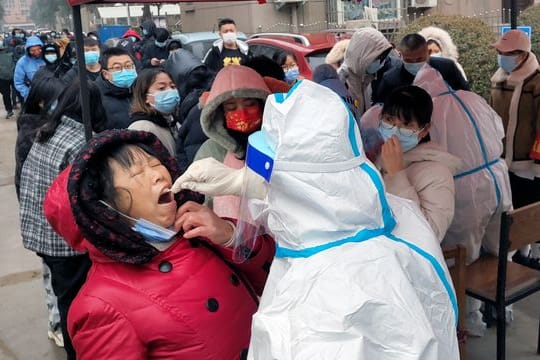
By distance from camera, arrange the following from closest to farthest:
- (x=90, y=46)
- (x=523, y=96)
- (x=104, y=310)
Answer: (x=104, y=310), (x=523, y=96), (x=90, y=46)

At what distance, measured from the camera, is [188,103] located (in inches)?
163

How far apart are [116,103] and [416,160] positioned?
2.63 m

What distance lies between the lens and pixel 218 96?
2.46 metres

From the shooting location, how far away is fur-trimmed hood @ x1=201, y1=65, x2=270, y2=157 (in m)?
2.46

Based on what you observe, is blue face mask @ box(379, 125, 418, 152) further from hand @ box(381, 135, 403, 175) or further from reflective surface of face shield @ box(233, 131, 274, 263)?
reflective surface of face shield @ box(233, 131, 274, 263)

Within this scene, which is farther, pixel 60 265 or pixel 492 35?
pixel 492 35

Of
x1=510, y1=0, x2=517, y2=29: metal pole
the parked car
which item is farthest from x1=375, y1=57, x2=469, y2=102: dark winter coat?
the parked car

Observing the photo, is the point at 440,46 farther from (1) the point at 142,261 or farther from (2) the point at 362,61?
(1) the point at 142,261

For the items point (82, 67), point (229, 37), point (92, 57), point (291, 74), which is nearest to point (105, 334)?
point (82, 67)

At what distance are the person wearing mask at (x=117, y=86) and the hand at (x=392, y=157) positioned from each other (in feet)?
8.04

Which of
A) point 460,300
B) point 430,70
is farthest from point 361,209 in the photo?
point 430,70

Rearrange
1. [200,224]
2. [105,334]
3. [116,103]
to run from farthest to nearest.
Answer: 1. [116,103]
2. [200,224]
3. [105,334]

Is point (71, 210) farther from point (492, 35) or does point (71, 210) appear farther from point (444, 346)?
point (492, 35)

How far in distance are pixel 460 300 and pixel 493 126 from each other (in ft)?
2.90
